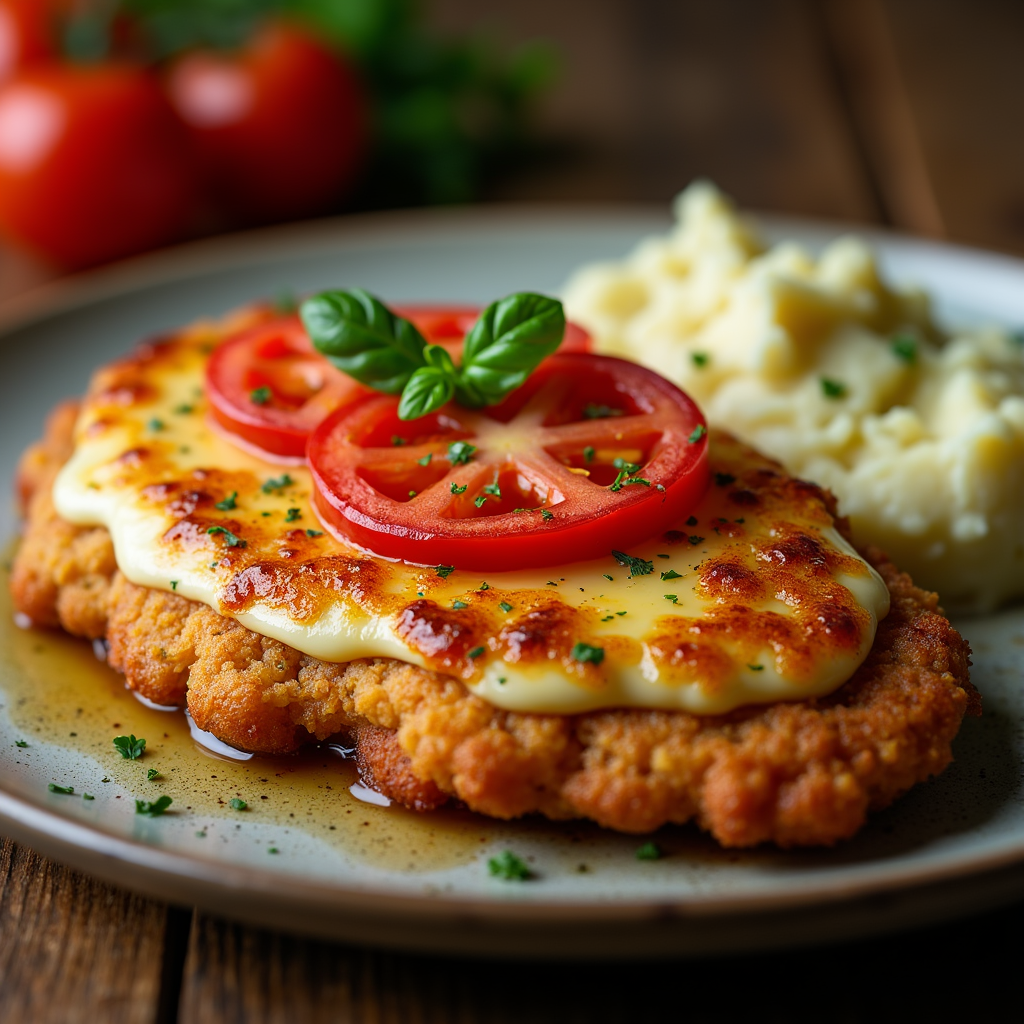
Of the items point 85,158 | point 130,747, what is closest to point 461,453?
point 130,747

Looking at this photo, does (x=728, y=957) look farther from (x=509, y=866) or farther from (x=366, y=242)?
(x=366, y=242)

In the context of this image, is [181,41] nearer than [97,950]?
No

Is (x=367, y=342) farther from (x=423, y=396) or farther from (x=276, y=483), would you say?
(x=276, y=483)

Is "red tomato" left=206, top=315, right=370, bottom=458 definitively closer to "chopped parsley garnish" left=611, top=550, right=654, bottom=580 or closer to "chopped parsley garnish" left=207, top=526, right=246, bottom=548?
"chopped parsley garnish" left=207, top=526, right=246, bottom=548

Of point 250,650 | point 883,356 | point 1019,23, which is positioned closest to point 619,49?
point 1019,23

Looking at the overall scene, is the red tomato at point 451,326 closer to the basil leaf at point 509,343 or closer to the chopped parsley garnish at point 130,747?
the basil leaf at point 509,343

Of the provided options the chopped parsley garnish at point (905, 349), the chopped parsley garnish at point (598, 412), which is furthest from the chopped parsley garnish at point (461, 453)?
the chopped parsley garnish at point (905, 349)

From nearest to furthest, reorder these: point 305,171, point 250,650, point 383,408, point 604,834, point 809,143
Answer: point 604,834 < point 250,650 < point 383,408 < point 305,171 < point 809,143

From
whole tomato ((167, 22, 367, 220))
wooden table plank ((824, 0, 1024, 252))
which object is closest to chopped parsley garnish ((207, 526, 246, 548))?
whole tomato ((167, 22, 367, 220))
